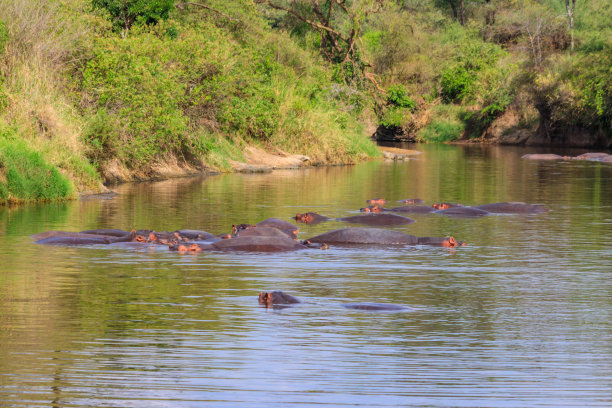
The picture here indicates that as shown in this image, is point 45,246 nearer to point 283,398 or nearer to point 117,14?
point 283,398

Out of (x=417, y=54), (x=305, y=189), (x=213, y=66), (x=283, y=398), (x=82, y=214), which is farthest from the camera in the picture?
(x=417, y=54)

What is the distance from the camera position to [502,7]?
7238 cm

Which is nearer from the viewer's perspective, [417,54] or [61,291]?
[61,291]

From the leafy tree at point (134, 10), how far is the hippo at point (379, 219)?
568 inches

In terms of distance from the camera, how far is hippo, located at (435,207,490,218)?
18.1 m

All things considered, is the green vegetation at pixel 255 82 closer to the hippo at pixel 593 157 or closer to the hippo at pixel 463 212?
the hippo at pixel 593 157

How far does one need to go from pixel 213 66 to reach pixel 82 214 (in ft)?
41.0

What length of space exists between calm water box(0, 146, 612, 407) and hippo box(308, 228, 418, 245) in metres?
0.44

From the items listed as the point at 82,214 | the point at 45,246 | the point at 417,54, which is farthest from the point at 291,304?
the point at 417,54

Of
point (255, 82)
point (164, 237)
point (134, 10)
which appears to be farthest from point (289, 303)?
point (255, 82)

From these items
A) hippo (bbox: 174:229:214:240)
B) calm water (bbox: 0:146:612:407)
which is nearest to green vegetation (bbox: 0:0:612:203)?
calm water (bbox: 0:146:612:407)

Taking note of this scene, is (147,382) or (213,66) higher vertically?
(213,66)

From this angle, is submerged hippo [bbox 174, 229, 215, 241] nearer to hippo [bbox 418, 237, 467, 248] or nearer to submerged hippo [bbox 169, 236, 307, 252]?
submerged hippo [bbox 169, 236, 307, 252]

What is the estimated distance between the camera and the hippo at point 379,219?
54.7 feet
